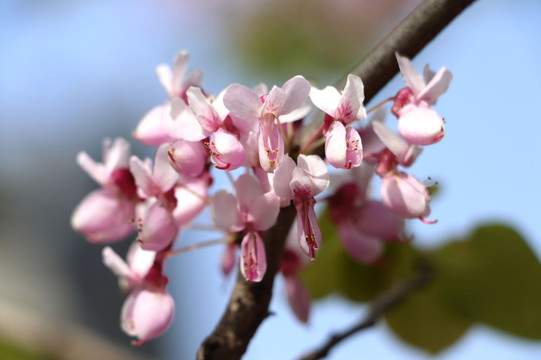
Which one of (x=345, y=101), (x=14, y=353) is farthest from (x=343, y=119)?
(x=14, y=353)

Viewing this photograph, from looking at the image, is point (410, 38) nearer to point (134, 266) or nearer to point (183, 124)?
point (183, 124)

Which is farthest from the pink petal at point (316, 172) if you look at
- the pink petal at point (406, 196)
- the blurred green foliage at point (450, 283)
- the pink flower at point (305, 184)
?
the blurred green foliage at point (450, 283)

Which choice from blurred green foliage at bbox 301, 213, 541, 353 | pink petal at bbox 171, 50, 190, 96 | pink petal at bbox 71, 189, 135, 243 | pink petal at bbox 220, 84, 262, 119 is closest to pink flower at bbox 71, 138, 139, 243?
pink petal at bbox 71, 189, 135, 243

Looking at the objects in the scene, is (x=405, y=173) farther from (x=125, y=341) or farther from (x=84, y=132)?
(x=84, y=132)

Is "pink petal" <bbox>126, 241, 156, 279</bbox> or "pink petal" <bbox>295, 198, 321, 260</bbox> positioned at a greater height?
"pink petal" <bbox>295, 198, 321, 260</bbox>

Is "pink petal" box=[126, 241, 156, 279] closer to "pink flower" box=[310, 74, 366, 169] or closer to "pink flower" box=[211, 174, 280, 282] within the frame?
"pink flower" box=[211, 174, 280, 282]

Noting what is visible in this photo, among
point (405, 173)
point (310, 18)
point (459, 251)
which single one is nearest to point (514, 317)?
point (459, 251)

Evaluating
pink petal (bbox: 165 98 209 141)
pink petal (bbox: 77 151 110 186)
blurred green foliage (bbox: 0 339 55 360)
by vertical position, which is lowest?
blurred green foliage (bbox: 0 339 55 360)
